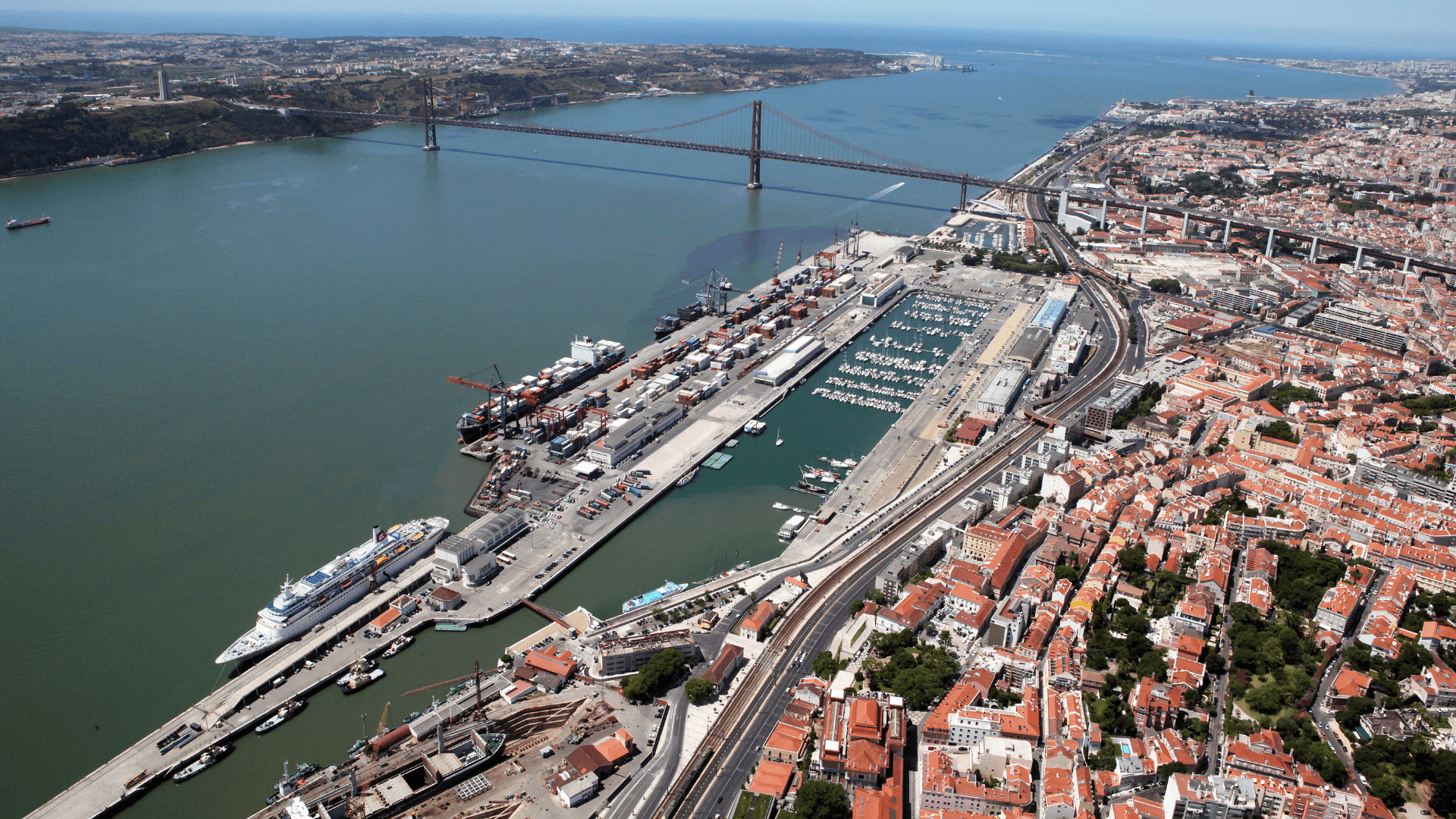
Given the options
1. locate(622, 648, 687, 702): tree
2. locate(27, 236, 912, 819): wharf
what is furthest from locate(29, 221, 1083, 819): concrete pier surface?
locate(622, 648, 687, 702): tree

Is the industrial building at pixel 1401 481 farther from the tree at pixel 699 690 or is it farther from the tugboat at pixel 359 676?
the tugboat at pixel 359 676

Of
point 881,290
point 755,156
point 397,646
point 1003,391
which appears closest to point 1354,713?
point 1003,391

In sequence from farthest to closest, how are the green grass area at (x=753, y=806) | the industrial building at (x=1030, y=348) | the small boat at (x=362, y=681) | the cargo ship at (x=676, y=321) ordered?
the cargo ship at (x=676, y=321), the industrial building at (x=1030, y=348), the small boat at (x=362, y=681), the green grass area at (x=753, y=806)

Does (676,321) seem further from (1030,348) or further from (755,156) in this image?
(755,156)

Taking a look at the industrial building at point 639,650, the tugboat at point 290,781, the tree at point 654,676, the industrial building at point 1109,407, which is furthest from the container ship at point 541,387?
the industrial building at point 1109,407

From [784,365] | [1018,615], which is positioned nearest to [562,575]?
[1018,615]

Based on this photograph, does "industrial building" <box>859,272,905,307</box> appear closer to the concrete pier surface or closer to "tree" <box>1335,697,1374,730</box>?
the concrete pier surface
